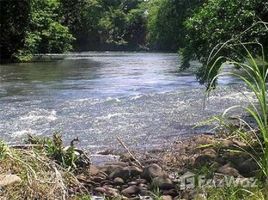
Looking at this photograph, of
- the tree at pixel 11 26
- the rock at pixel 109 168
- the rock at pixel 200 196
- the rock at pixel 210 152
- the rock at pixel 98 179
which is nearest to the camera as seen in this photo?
the rock at pixel 200 196

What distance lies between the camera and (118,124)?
10891mm

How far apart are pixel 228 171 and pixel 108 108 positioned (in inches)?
288

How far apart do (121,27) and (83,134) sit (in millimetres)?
63616

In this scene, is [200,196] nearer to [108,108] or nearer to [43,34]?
[108,108]

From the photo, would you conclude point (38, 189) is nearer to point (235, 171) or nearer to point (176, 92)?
point (235, 171)

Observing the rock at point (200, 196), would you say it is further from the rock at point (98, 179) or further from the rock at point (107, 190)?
the rock at point (98, 179)

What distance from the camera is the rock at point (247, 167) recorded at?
6.07m

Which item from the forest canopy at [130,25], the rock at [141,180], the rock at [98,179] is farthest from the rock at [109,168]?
the forest canopy at [130,25]

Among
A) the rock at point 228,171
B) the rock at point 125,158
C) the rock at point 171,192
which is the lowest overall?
the rock at point 125,158

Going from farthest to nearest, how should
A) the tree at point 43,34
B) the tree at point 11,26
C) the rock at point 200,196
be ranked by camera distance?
the tree at point 43,34
the tree at point 11,26
the rock at point 200,196

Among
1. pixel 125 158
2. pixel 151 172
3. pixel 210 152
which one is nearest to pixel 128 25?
pixel 125 158

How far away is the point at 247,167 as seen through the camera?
20.3ft

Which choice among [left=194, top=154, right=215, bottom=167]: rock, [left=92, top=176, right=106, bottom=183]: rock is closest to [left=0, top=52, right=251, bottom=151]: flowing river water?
[left=194, top=154, right=215, bottom=167]: rock

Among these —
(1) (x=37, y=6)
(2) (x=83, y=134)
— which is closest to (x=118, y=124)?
Answer: (2) (x=83, y=134)
